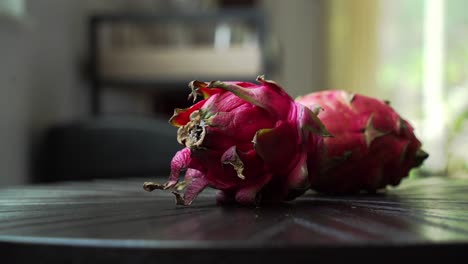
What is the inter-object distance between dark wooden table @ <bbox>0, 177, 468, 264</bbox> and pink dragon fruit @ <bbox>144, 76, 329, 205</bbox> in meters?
0.02

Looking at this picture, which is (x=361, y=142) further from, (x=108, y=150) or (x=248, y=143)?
(x=108, y=150)

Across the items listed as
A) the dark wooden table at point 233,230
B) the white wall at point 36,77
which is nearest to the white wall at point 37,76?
the white wall at point 36,77

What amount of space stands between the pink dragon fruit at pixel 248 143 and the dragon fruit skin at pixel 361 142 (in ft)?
0.23

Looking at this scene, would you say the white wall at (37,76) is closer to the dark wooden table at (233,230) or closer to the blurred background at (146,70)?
the blurred background at (146,70)

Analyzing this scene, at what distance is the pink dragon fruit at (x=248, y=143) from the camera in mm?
466

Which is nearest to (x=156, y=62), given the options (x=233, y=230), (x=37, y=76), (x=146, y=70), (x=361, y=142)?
(x=146, y=70)

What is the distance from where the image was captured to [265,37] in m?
2.21

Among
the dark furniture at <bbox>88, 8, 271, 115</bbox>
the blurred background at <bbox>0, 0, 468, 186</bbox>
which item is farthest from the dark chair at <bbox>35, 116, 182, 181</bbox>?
the dark furniture at <bbox>88, 8, 271, 115</bbox>

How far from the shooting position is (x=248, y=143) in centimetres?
48

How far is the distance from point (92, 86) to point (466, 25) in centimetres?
210

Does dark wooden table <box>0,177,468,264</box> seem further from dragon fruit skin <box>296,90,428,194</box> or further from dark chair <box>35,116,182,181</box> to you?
dark chair <box>35,116,182,181</box>

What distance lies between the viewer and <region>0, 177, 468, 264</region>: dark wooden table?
31 centimetres

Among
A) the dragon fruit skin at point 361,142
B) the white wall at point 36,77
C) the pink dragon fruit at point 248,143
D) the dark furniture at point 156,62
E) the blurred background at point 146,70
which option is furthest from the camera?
the dark furniture at point 156,62

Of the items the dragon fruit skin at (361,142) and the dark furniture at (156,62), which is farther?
the dark furniture at (156,62)
